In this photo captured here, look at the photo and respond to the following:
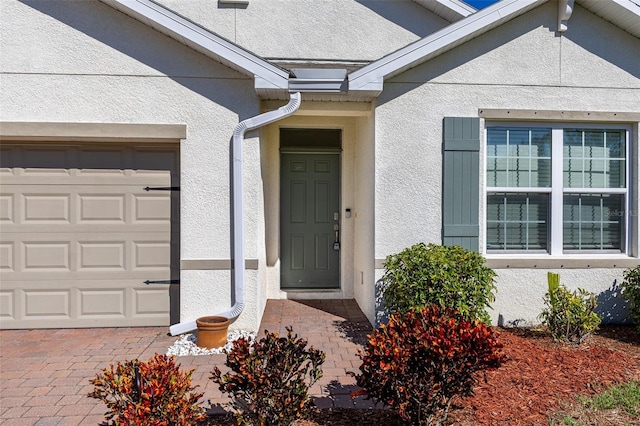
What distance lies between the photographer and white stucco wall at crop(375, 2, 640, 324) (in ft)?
17.5

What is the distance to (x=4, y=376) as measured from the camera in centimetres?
408

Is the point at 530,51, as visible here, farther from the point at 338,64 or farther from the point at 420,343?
the point at 420,343

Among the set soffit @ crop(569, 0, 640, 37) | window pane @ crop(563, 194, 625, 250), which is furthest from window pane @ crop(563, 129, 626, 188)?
soffit @ crop(569, 0, 640, 37)

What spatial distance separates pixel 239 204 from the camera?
5.14 metres

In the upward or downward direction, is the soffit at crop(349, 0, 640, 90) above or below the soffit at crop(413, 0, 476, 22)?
below

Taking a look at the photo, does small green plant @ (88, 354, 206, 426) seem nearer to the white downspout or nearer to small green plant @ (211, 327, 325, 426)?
small green plant @ (211, 327, 325, 426)

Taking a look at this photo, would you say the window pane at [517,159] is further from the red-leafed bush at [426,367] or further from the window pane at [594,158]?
the red-leafed bush at [426,367]

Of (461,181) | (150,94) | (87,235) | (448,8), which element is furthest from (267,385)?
(448,8)

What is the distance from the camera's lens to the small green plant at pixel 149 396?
2.46 m

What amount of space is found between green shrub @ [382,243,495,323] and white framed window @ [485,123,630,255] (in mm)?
1064

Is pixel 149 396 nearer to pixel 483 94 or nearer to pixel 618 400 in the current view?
pixel 618 400

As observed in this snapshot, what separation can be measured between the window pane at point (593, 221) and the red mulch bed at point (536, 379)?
45.3 inches

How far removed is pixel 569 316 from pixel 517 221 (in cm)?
139

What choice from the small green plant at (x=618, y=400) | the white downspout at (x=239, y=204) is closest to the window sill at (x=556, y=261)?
the small green plant at (x=618, y=400)
